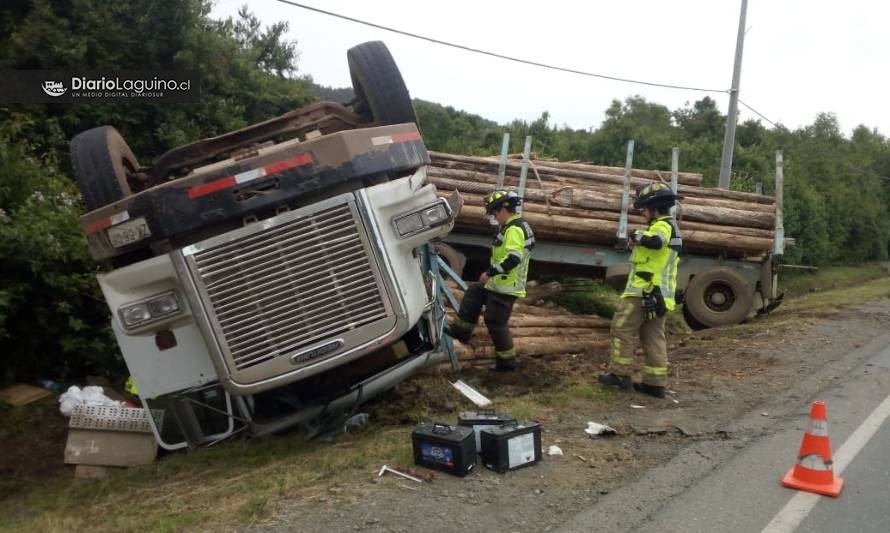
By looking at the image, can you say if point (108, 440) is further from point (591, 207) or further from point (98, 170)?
point (591, 207)

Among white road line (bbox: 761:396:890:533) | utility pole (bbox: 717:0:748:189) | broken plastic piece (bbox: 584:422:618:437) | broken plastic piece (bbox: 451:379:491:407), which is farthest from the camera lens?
utility pole (bbox: 717:0:748:189)

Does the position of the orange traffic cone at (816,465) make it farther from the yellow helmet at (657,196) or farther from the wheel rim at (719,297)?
the wheel rim at (719,297)

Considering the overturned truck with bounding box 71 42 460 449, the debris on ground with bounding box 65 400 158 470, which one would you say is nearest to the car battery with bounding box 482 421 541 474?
the overturned truck with bounding box 71 42 460 449

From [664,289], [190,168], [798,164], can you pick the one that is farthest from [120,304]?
[798,164]

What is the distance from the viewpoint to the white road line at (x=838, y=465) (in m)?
3.55

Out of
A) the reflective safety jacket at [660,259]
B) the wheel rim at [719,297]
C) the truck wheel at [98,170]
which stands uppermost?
the truck wheel at [98,170]

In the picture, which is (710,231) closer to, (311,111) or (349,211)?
(311,111)

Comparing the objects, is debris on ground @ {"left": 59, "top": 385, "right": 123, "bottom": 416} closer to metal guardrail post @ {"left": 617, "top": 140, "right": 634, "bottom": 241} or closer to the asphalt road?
the asphalt road

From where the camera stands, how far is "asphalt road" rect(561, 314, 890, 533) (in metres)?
3.55

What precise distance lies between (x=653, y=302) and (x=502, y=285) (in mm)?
1328

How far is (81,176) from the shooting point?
4.76 m

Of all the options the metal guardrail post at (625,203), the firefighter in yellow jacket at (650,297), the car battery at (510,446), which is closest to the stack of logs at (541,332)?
the metal guardrail post at (625,203)

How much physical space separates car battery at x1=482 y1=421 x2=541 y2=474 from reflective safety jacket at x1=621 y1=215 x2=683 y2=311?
2254mm

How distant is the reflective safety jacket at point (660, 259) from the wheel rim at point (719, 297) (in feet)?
11.2
